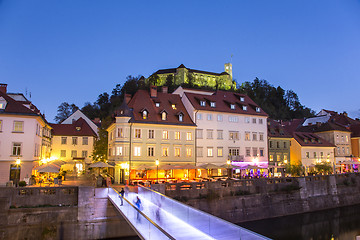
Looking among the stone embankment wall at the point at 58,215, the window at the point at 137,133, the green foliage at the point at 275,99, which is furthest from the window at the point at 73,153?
the green foliage at the point at 275,99

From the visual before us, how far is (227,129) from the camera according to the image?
140 feet

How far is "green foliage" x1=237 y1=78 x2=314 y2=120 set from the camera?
105156mm

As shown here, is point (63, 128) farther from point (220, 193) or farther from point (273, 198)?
point (273, 198)

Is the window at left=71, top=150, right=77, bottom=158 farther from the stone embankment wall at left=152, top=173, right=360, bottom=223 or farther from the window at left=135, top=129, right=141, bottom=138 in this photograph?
the stone embankment wall at left=152, top=173, right=360, bottom=223

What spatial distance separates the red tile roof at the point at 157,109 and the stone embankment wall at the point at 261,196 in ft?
39.7

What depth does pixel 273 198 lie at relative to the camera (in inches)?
1280

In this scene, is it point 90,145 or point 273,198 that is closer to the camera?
point 273,198

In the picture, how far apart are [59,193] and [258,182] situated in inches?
834

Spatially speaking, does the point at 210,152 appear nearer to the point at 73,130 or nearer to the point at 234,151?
the point at 234,151

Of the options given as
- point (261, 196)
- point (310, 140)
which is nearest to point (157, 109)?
point (261, 196)

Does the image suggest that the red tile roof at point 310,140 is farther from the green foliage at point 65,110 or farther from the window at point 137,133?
the green foliage at point 65,110

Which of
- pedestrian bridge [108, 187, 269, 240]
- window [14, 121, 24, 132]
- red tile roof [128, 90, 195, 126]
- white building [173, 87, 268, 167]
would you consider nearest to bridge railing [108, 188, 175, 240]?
pedestrian bridge [108, 187, 269, 240]

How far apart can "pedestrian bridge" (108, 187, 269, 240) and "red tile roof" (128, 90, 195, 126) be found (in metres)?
18.3

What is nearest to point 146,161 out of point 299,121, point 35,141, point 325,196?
point 35,141
